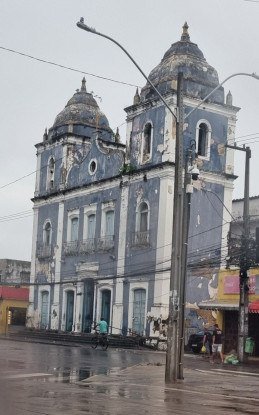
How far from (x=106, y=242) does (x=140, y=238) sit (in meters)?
3.59

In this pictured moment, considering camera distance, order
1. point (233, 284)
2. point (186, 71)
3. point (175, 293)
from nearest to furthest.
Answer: point (175, 293) → point (233, 284) → point (186, 71)

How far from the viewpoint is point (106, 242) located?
41.9 meters

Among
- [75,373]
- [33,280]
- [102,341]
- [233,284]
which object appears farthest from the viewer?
[33,280]

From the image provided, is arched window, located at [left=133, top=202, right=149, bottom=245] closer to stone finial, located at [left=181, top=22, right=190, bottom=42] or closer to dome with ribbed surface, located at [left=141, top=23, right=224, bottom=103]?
dome with ribbed surface, located at [left=141, top=23, right=224, bottom=103]

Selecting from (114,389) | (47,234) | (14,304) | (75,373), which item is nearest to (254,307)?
(75,373)

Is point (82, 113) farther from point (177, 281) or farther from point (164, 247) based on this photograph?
point (177, 281)

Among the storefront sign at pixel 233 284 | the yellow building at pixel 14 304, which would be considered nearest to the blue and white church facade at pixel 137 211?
the storefront sign at pixel 233 284

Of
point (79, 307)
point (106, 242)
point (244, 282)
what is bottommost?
point (79, 307)

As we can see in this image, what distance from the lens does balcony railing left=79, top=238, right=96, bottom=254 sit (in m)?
43.1

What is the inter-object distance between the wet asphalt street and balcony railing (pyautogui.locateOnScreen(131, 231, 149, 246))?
1478 cm

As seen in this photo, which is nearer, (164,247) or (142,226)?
(164,247)

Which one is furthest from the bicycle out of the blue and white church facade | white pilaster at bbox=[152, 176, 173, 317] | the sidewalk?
the sidewalk

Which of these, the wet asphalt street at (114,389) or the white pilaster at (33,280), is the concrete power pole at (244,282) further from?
the white pilaster at (33,280)

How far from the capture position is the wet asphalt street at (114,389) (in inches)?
463
